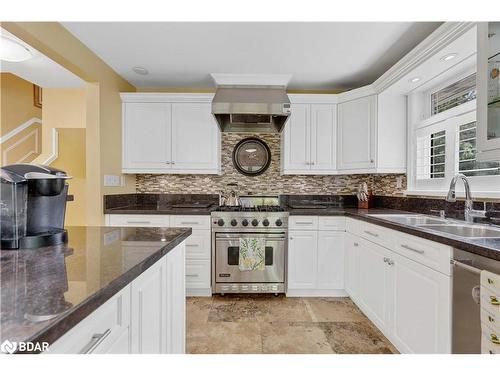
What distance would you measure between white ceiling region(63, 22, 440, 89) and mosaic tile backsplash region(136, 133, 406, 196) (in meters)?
0.87

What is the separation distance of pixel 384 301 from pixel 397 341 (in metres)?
0.26

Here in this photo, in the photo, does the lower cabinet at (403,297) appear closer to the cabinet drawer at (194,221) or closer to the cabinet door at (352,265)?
the cabinet door at (352,265)

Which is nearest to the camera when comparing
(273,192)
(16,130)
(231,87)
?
(231,87)

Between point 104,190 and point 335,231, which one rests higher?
point 104,190

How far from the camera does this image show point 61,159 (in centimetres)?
349

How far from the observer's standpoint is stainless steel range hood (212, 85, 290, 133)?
264 cm

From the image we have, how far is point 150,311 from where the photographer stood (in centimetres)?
103

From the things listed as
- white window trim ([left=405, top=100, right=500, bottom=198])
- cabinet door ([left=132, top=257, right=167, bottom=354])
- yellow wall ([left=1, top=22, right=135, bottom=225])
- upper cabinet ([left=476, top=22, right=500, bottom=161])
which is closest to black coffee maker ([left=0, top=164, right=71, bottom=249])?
cabinet door ([left=132, top=257, right=167, bottom=354])

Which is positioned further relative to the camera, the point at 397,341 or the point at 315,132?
the point at 315,132

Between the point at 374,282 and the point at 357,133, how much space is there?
1.58 m

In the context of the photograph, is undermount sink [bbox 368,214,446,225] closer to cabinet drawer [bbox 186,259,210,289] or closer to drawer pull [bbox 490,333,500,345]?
drawer pull [bbox 490,333,500,345]
